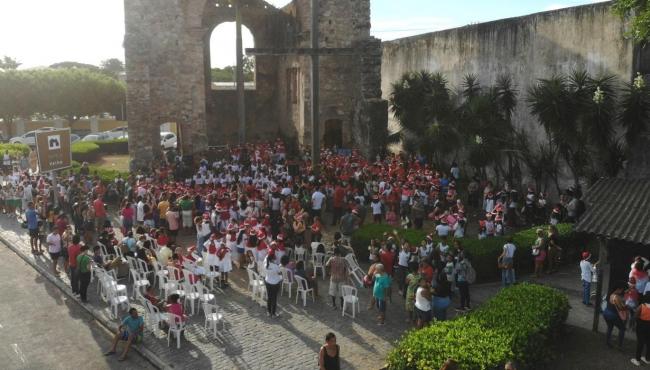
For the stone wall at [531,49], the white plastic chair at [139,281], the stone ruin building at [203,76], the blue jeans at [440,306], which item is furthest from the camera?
the stone ruin building at [203,76]

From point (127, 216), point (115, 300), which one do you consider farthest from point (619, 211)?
point (127, 216)

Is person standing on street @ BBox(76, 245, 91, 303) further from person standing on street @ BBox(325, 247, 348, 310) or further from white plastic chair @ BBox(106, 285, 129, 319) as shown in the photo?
person standing on street @ BBox(325, 247, 348, 310)

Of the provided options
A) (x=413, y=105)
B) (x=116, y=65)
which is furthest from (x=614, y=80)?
(x=116, y=65)

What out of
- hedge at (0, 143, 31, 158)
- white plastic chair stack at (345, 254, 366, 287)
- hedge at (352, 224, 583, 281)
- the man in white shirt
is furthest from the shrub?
hedge at (0, 143, 31, 158)

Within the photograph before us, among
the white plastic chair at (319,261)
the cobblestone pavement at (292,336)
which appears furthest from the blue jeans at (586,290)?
the white plastic chair at (319,261)

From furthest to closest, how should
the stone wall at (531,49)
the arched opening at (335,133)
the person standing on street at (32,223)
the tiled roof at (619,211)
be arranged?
the arched opening at (335,133) → the stone wall at (531,49) → the person standing on street at (32,223) → the tiled roof at (619,211)

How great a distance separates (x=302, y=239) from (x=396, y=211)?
16.7 ft

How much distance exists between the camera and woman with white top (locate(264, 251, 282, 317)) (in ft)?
39.2

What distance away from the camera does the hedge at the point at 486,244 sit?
46.2 feet

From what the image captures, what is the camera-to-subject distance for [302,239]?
15.0 metres

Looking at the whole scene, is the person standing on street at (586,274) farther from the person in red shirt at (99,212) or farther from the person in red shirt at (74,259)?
the person in red shirt at (99,212)

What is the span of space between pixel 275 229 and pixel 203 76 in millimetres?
15713

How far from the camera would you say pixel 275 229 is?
17234mm

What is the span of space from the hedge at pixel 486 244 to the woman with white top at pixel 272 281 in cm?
391
